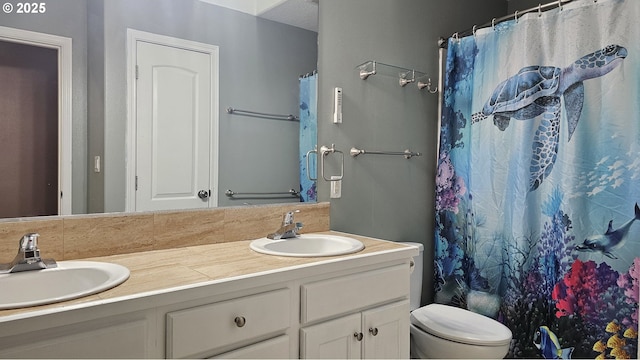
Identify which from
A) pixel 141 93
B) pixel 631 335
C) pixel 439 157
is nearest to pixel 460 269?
pixel 439 157

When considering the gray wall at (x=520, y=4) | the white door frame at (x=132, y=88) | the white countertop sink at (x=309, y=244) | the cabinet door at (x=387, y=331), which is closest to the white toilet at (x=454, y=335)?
the cabinet door at (x=387, y=331)

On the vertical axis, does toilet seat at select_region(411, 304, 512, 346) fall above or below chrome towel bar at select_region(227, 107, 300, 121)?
below

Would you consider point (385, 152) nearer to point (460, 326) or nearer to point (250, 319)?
point (460, 326)

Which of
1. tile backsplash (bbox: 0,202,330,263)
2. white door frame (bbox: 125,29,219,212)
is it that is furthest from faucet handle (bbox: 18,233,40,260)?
white door frame (bbox: 125,29,219,212)

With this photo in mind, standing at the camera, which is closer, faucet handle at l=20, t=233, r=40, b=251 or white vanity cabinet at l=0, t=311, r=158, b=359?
white vanity cabinet at l=0, t=311, r=158, b=359

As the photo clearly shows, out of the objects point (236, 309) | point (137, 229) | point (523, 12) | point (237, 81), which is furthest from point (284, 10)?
point (236, 309)

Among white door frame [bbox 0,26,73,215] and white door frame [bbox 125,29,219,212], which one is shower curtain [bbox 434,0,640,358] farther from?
white door frame [bbox 0,26,73,215]

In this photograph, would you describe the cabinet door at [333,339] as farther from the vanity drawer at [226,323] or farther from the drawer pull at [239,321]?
the drawer pull at [239,321]

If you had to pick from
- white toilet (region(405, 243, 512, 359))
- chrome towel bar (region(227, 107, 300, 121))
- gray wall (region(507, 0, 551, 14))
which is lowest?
white toilet (region(405, 243, 512, 359))

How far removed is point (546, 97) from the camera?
2080mm

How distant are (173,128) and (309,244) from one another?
744 mm

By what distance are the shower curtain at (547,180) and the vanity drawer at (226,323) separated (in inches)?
59.1

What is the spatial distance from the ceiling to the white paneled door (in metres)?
0.28

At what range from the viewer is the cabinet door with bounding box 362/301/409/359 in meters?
1.50
